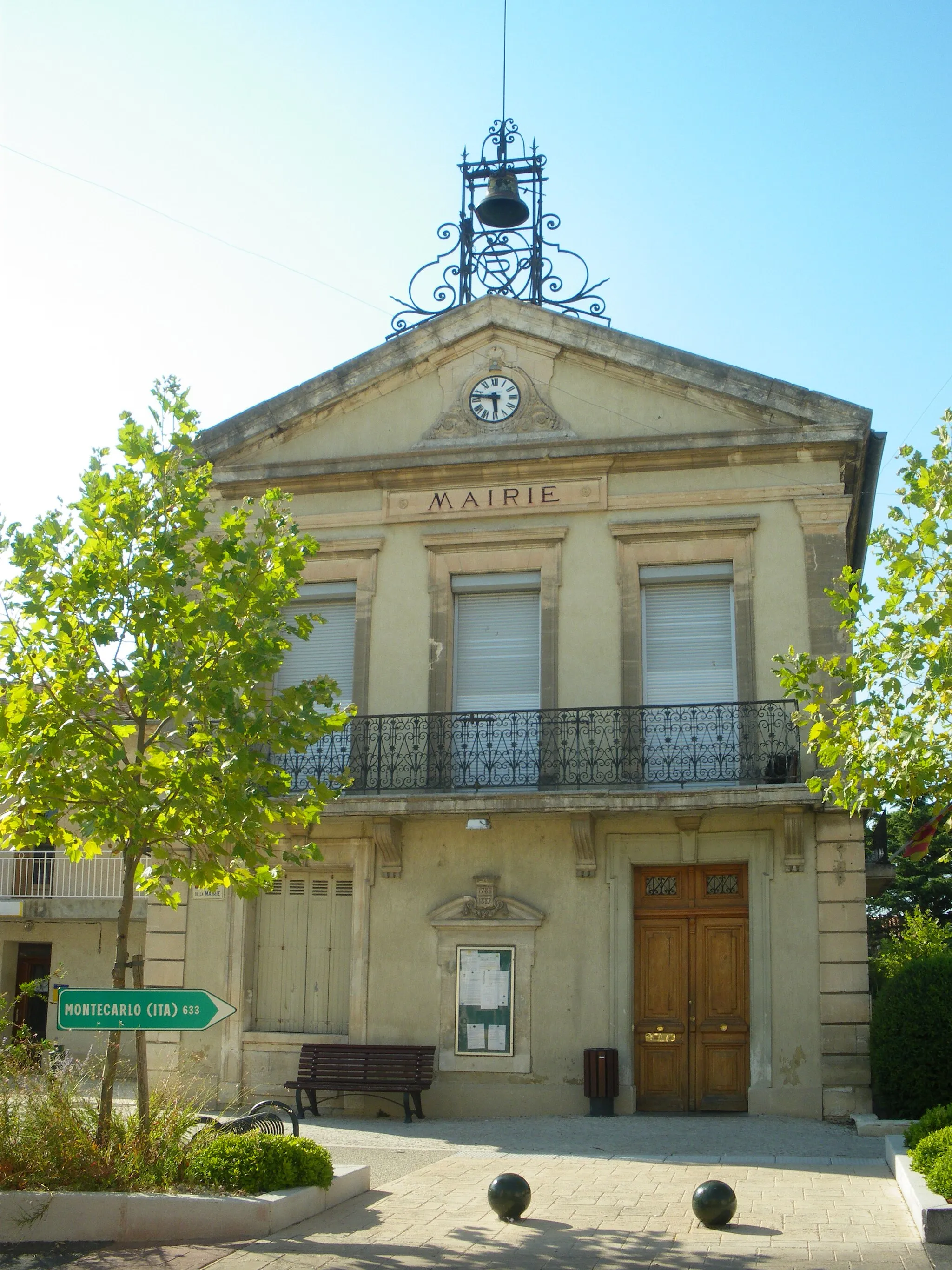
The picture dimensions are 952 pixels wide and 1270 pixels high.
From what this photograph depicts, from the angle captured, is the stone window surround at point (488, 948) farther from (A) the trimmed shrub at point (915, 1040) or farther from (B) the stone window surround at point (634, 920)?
(A) the trimmed shrub at point (915, 1040)

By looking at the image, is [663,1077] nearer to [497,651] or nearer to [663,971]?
[663,971]

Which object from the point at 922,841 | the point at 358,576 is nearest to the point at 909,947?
the point at 922,841

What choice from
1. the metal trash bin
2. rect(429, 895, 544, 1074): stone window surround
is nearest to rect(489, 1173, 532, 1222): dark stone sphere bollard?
the metal trash bin

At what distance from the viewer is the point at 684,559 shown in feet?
Answer: 51.5

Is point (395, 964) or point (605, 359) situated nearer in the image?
point (395, 964)

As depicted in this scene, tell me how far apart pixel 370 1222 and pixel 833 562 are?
9.23 metres

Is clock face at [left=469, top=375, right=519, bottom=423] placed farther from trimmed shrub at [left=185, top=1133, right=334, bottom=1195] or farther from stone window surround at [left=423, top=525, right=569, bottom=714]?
trimmed shrub at [left=185, top=1133, right=334, bottom=1195]

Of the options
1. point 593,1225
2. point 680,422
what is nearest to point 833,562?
point 680,422

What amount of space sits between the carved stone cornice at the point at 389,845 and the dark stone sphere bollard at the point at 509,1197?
670 cm

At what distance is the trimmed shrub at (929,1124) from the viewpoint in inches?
388

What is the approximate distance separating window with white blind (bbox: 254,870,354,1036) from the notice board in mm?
1383

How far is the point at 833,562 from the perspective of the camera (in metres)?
15.2

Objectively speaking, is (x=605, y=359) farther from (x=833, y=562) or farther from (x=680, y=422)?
(x=833, y=562)

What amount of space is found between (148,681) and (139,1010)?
2225 millimetres
